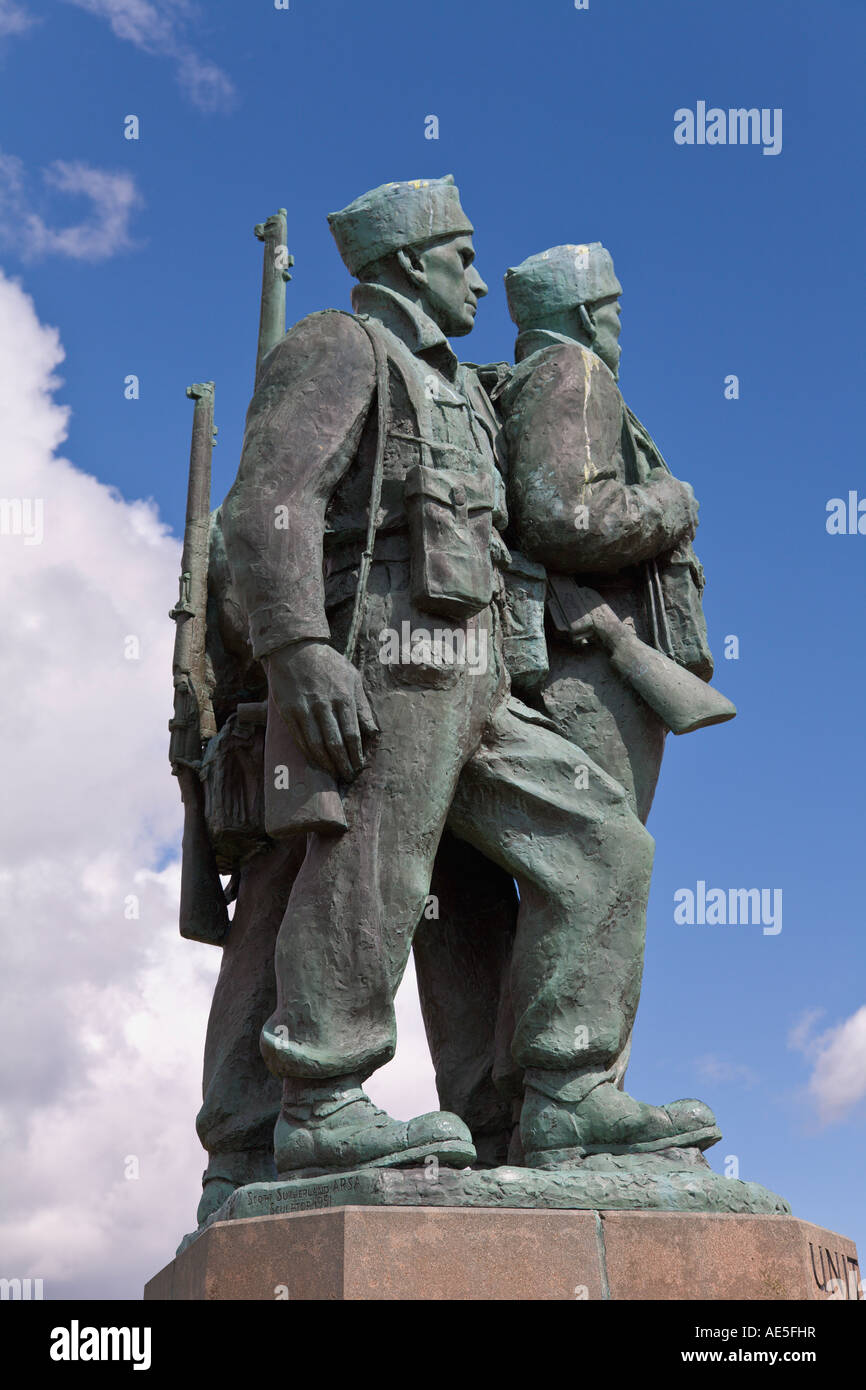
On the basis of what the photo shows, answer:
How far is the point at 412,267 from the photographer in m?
6.80

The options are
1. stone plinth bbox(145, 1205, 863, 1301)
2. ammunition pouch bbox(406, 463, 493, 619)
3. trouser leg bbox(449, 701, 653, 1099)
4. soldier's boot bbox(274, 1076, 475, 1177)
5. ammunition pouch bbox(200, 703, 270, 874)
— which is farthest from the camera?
ammunition pouch bbox(200, 703, 270, 874)

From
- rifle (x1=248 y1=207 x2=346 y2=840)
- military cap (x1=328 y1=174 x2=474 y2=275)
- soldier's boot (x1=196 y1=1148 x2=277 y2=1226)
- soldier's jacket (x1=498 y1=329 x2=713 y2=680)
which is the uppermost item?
military cap (x1=328 y1=174 x2=474 y2=275)

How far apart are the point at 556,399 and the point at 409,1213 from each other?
11.1 ft

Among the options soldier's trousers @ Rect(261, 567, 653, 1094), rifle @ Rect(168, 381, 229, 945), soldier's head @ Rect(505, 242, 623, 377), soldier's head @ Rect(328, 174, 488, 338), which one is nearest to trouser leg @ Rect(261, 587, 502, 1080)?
soldier's trousers @ Rect(261, 567, 653, 1094)

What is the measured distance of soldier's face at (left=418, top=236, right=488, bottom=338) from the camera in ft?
22.3

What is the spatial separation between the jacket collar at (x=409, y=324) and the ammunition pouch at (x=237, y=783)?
5.33 feet

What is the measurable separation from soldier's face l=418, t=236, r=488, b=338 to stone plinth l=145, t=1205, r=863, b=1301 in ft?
11.5

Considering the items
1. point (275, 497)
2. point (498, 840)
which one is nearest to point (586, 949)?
point (498, 840)

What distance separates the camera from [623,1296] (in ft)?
17.4

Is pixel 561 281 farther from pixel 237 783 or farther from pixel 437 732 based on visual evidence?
pixel 237 783

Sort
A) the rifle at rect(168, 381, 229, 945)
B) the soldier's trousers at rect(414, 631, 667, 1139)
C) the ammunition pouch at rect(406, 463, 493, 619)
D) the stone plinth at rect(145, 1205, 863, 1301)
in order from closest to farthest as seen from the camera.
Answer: the stone plinth at rect(145, 1205, 863, 1301) → the ammunition pouch at rect(406, 463, 493, 619) → the soldier's trousers at rect(414, 631, 667, 1139) → the rifle at rect(168, 381, 229, 945)

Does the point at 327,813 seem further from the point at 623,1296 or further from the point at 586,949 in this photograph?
the point at 623,1296

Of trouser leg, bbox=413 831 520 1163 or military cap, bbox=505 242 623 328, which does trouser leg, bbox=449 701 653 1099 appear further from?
military cap, bbox=505 242 623 328

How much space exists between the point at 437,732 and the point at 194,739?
4.92 ft
